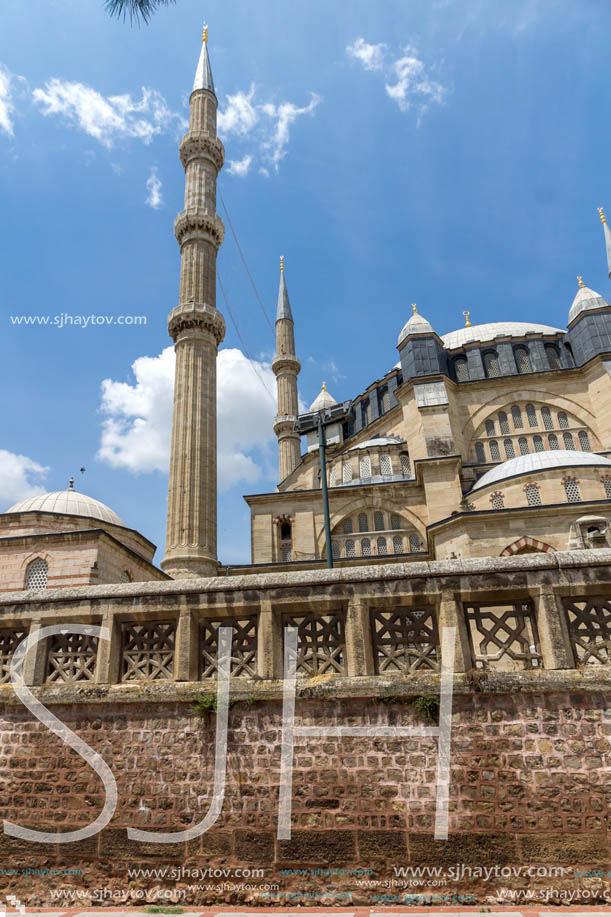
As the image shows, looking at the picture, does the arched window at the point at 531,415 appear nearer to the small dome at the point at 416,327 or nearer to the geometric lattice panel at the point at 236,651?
the small dome at the point at 416,327

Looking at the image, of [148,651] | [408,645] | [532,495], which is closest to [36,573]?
[148,651]

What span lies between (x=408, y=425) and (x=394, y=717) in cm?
2472

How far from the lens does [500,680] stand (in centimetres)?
473

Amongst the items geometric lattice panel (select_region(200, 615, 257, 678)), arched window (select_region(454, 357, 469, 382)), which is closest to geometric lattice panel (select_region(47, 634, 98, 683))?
geometric lattice panel (select_region(200, 615, 257, 678))

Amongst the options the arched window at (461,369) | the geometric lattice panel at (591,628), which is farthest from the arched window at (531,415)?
the geometric lattice panel at (591,628)

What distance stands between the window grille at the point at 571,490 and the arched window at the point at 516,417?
9563 mm

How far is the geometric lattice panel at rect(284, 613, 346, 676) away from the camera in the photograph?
5.16 meters

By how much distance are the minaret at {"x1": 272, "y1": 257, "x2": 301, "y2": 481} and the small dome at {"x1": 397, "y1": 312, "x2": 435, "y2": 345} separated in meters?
11.3

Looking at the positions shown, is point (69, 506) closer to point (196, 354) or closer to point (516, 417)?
point (196, 354)

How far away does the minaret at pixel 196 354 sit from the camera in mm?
20203

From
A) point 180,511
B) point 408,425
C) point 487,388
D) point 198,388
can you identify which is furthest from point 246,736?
point 487,388

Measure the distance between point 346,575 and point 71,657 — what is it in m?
2.74

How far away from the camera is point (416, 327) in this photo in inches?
1273

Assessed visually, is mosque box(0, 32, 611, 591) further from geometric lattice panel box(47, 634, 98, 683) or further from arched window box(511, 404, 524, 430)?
geometric lattice panel box(47, 634, 98, 683)
